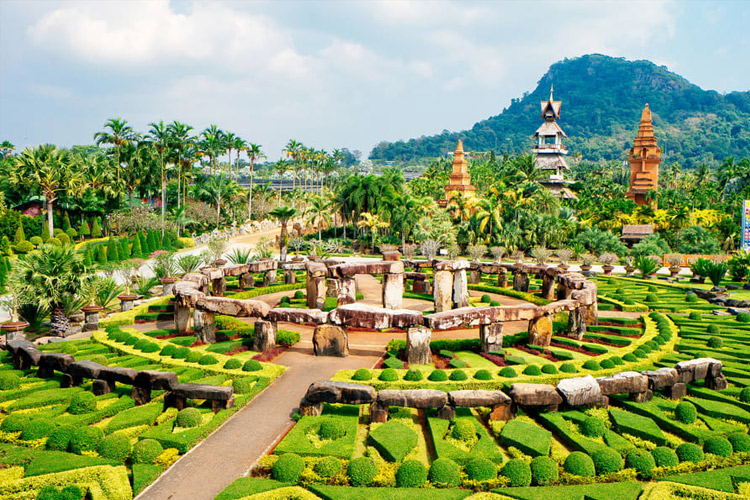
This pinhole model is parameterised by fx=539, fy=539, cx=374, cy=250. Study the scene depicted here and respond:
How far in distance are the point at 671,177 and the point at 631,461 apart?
406 ft

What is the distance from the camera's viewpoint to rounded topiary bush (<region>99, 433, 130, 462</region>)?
1428 centimetres

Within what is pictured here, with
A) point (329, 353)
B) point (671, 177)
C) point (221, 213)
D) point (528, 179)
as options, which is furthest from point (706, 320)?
point (671, 177)

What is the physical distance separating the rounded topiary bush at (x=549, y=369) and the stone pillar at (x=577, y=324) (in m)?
6.58

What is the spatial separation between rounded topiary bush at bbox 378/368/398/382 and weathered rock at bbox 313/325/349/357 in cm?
416

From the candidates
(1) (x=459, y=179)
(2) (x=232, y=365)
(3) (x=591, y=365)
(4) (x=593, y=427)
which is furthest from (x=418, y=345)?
(1) (x=459, y=179)

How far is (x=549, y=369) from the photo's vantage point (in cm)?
1992

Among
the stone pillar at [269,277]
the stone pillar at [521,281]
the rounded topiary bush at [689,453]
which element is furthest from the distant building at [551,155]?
the rounded topiary bush at [689,453]

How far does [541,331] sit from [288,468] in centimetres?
1439

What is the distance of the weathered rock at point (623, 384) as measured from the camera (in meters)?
17.3

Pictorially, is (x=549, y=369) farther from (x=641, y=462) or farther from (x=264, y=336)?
(x=264, y=336)

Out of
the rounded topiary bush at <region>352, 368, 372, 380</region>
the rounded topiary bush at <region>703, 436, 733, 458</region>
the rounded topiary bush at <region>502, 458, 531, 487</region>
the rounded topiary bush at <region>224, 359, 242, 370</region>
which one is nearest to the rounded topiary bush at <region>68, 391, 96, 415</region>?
the rounded topiary bush at <region>224, 359, 242, 370</region>

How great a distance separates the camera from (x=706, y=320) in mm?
29078

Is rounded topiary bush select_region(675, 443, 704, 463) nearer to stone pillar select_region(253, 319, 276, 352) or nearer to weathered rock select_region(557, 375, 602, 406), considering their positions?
weathered rock select_region(557, 375, 602, 406)

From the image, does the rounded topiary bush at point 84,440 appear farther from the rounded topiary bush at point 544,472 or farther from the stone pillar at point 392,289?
the stone pillar at point 392,289
